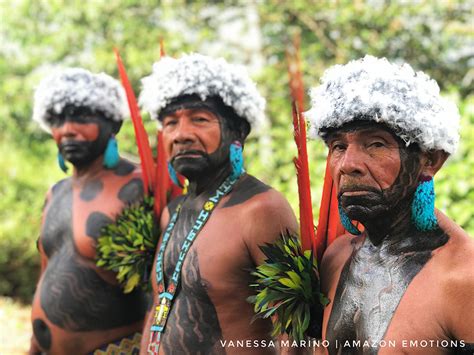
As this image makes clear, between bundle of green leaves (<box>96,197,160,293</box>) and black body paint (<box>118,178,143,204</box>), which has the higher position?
black body paint (<box>118,178,143,204</box>)

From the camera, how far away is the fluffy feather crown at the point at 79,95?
4.18 m

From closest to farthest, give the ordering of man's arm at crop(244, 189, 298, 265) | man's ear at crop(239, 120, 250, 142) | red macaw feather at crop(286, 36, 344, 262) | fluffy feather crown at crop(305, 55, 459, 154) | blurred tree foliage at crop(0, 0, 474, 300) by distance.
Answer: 1. fluffy feather crown at crop(305, 55, 459, 154)
2. red macaw feather at crop(286, 36, 344, 262)
3. man's arm at crop(244, 189, 298, 265)
4. man's ear at crop(239, 120, 250, 142)
5. blurred tree foliage at crop(0, 0, 474, 300)

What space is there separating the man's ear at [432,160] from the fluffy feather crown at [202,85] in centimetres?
126

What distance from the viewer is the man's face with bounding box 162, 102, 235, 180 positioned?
10.4 ft

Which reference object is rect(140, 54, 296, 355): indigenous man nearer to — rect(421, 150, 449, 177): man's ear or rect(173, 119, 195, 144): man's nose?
rect(173, 119, 195, 144): man's nose

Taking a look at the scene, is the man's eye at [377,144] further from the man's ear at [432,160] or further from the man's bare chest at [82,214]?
the man's bare chest at [82,214]

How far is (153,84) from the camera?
3.36 meters

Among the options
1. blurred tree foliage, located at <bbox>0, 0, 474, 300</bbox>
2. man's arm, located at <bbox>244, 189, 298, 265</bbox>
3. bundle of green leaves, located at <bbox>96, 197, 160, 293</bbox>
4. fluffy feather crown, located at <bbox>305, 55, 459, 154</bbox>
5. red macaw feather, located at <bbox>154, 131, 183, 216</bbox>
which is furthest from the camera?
blurred tree foliage, located at <bbox>0, 0, 474, 300</bbox>

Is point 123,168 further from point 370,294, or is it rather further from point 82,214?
point 370,294

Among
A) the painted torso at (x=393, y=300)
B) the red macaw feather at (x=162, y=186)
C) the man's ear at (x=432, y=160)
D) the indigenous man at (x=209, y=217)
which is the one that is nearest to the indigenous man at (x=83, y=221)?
the red macaw feather at (x=162, y=186)

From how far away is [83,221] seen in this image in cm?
412

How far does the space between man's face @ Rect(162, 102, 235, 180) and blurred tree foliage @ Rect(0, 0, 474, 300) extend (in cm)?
413

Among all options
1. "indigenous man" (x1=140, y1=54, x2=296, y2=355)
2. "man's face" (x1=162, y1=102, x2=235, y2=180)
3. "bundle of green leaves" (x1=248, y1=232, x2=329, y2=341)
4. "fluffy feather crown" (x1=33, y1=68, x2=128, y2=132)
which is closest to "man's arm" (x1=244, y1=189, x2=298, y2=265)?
"indigenous man" (x1=140, y1=54, x2=296, y2=355)

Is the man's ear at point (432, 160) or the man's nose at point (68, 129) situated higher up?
the man's nose at point (68, 129)
